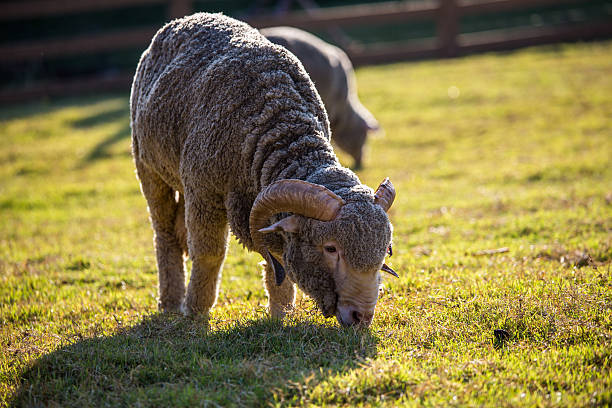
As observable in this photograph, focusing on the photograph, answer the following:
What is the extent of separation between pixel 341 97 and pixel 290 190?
20.6 feet

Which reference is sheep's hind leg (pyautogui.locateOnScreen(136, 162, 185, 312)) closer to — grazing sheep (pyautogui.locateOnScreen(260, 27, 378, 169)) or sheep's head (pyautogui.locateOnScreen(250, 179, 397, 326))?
sheep's head (pyautogui.locateOnScreen(250, 179, 397, 326))

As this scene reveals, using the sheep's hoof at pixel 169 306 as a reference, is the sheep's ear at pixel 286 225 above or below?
above

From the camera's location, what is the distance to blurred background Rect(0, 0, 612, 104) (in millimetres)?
16891

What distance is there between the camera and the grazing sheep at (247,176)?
396 centimetres

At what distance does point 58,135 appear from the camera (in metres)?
13.8

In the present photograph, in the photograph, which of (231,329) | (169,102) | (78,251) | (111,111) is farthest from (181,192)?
(111,111)

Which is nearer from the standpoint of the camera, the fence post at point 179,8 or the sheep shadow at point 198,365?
the sheep shadow at point 198,365

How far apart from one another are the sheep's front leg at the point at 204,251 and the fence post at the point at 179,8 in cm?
1373

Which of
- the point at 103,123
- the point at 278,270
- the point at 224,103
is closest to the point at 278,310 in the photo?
the point at 278,270

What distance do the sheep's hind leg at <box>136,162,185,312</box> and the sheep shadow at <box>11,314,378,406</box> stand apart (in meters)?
1.02

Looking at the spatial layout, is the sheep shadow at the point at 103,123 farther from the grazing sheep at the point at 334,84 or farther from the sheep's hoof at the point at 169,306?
the sheep's hoof at the point at 169,306

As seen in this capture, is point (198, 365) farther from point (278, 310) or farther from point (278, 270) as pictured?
point (278, 310)

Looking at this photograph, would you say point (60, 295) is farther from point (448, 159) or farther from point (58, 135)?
point (58, 135)

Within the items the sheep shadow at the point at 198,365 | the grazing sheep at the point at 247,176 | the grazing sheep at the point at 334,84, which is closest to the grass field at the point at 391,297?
the sheep shadow at the point at 198,365
